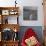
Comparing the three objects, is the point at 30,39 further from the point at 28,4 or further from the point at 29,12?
the point at 28,4

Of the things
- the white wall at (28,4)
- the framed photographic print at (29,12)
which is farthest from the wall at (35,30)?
the framed photographic print at (29,12)

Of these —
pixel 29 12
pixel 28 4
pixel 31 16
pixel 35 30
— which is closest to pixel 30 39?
pixel 35 30

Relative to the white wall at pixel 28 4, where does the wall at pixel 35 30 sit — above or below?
below

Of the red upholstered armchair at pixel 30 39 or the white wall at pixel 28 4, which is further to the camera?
the white wall at pixel 28 4

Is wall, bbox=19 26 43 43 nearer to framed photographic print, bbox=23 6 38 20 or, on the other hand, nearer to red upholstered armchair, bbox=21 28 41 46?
red upholstered armchair, bbox=21 28 41 46

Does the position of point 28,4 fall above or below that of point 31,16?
above

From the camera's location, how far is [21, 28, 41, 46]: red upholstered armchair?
449cm

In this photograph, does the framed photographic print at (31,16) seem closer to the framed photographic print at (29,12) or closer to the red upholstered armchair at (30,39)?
the framed photographic print at (29,12)

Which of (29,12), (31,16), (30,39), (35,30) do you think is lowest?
(30,39)

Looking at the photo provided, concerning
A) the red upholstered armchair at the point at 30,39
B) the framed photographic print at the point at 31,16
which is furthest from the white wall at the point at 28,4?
the red upholstered armchair at the point at 30,39

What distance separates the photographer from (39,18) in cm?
488

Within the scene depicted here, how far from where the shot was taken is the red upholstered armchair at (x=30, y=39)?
4492 mm

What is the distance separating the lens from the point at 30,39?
4.52m

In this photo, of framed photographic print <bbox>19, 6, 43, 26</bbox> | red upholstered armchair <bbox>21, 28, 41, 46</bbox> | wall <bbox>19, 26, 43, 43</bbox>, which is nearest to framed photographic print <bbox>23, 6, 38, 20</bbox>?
framed photographic print <bbox>19, 6, 43, 26</bbox>
